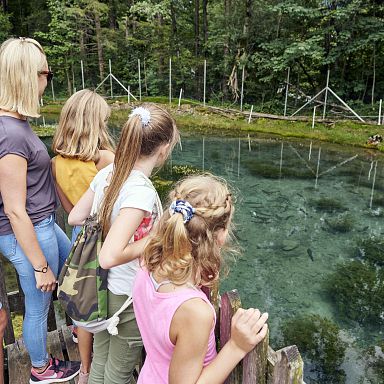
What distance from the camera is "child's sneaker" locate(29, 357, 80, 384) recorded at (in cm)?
250

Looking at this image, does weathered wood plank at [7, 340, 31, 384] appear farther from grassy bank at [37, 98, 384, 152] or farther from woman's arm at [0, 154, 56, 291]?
grassy bank at [37, 98, 384, 152]

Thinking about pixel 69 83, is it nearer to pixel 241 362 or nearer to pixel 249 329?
pixel 241 362

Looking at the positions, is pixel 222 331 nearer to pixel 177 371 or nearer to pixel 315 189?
pixel 177 371

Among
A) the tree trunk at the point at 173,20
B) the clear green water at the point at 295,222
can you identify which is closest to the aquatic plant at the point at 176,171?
the clear green water at the point at 295,222

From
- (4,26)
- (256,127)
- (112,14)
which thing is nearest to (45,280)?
(256,127)

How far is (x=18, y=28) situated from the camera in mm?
32438

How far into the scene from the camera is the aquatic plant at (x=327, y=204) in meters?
8.47

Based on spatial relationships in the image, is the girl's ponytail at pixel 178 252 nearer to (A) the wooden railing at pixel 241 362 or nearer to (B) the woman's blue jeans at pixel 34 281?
(A) the wooden railing at pixel 241 362

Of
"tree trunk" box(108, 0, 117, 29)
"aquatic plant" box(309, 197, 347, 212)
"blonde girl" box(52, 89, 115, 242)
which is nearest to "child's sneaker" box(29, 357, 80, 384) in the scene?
"blonde girl" box(52, 89, 115, 242)

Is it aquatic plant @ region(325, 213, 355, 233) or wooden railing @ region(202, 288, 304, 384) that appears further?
aquatic plant @ region(325, 213, 355, 233)

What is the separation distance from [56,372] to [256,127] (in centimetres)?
1572

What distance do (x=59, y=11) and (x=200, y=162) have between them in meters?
18.7

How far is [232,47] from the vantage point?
72.8 ft

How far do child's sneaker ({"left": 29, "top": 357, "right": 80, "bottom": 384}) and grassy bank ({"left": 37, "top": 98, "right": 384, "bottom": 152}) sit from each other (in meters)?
13.1
